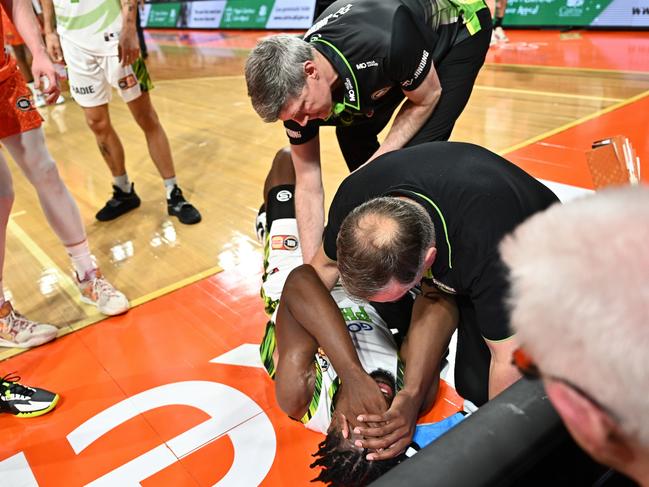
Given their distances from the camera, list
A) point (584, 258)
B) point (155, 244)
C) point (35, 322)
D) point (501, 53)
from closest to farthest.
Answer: point (584, 258) < point (35, 322) < point (155, 244) < point (501, 53)

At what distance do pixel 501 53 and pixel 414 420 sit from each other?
22.0 feet

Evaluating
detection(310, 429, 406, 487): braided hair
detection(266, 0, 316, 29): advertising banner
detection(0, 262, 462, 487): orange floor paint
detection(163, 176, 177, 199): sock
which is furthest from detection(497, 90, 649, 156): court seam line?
detection(266, 0, 316, 29): advertising banner

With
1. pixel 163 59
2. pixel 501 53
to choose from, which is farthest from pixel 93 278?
pixel 163 59

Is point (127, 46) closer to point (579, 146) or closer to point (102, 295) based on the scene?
point (102, 295)

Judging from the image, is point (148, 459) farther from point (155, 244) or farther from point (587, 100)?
point (587, 100)

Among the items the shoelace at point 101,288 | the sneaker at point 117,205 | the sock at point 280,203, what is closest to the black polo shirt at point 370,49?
the sock at point 280,203

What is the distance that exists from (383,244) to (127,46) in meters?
2.48

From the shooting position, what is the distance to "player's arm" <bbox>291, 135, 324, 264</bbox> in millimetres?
2303

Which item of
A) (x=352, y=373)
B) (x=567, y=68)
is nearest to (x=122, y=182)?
(x=352, y=373)

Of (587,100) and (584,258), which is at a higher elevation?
(584,258)

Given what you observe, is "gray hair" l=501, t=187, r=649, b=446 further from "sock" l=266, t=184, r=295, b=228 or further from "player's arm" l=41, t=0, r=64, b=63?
"player's arm" l=41, t=0, r=64, b=63

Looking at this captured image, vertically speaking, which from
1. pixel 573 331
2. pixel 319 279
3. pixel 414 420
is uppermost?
pixel 573 331

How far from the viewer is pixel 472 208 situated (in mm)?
1556

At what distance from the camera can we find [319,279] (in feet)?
6.21
